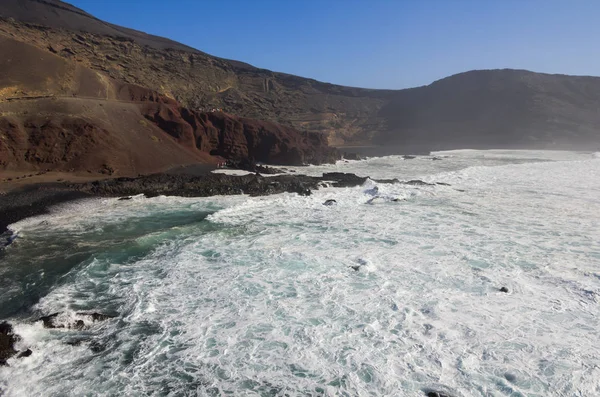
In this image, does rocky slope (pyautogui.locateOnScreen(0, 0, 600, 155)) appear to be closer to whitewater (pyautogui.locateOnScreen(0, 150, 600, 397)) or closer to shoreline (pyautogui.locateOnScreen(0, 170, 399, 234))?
shoreline (pyautogui.locateOnScreen(0, 170, 399, 234))

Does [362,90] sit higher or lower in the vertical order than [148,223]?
higher

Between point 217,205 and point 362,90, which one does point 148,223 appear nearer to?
point 217,205

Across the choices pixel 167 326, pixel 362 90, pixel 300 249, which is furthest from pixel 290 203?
pixel 362 90

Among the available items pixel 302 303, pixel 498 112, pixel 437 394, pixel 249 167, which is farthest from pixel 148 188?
pixel 498 112

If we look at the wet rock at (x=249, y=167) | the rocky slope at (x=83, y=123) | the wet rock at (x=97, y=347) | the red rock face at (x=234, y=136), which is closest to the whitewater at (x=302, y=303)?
the wet rock at (x=97, y=347)

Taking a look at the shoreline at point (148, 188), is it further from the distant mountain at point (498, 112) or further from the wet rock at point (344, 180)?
the distant mountain at point (498, 112)

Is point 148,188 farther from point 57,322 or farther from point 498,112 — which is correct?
point 498,112
